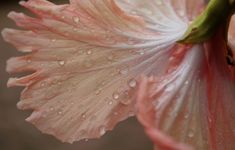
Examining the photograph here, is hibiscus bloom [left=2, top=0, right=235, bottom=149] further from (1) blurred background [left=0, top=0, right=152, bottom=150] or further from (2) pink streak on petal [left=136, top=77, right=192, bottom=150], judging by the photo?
(1) blurred background [left=0, top=0, right=152, bottom=150]

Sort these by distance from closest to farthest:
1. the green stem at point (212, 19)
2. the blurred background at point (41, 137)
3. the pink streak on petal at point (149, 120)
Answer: the pink streak on petal at point (149, 120) < the green stem at point (212, 19) < the blurred background at point (41, 137)

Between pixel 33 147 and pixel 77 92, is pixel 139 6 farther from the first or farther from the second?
pixel 33 147

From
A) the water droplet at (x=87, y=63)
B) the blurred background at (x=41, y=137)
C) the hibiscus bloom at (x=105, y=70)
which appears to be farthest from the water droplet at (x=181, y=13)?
the blurred background at (x=41, y=137)

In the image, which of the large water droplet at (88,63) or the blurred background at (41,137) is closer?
the large water droplet at (88,63)

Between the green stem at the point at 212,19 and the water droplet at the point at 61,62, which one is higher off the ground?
the green stem at the point at 212,19

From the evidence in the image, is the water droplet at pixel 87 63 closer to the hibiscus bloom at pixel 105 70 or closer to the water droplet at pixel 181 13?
the hibiscus bloom at pixel 105 70

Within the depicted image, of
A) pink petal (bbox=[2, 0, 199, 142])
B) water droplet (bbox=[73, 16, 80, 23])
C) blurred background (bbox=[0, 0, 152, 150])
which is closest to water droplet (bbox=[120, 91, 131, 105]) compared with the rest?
pink petal (bbox=[2, 0, 199, 142])

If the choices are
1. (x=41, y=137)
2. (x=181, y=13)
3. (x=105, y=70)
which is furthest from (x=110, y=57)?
(x=41, y=137)

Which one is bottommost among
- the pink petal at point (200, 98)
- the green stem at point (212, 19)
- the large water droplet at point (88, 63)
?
the pink petal at point (200, 98)
